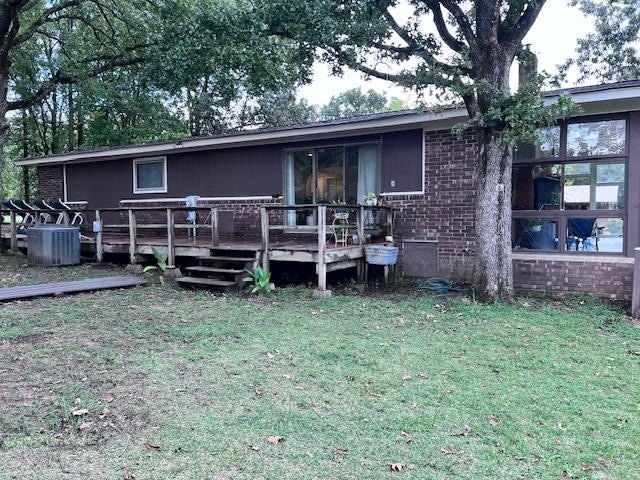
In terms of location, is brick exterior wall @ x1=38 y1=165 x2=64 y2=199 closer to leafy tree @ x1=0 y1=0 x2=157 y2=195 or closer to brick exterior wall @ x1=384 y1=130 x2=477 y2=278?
leafy tree @ x1=0 y1=0 x2=157 y2=195

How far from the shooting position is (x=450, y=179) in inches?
337

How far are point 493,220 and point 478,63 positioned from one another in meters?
2.29

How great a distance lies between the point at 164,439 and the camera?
9.55ft

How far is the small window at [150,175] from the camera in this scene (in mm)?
12445

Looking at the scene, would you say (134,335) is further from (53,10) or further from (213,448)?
(53,10)

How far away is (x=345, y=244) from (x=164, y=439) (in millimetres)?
6152

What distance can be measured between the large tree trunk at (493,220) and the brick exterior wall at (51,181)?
12.4 meters

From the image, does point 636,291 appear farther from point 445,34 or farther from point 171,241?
point 171,241

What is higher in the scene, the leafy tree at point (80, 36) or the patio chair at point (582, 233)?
the leafy tree at point (80, 36)

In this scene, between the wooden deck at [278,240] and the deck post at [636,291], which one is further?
the wooden deck at [278,240]

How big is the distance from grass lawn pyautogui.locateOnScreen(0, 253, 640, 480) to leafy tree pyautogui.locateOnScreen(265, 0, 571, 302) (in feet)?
4.40

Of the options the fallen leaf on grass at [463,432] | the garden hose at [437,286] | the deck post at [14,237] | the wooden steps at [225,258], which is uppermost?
the deck post at [14,237]

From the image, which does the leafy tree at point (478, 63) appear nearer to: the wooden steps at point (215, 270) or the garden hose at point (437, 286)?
the garden hose at point (437, 286)

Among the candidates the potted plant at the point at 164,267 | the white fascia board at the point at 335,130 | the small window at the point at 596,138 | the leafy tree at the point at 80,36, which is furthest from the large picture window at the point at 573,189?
the leafy tree at the point at 80,36
